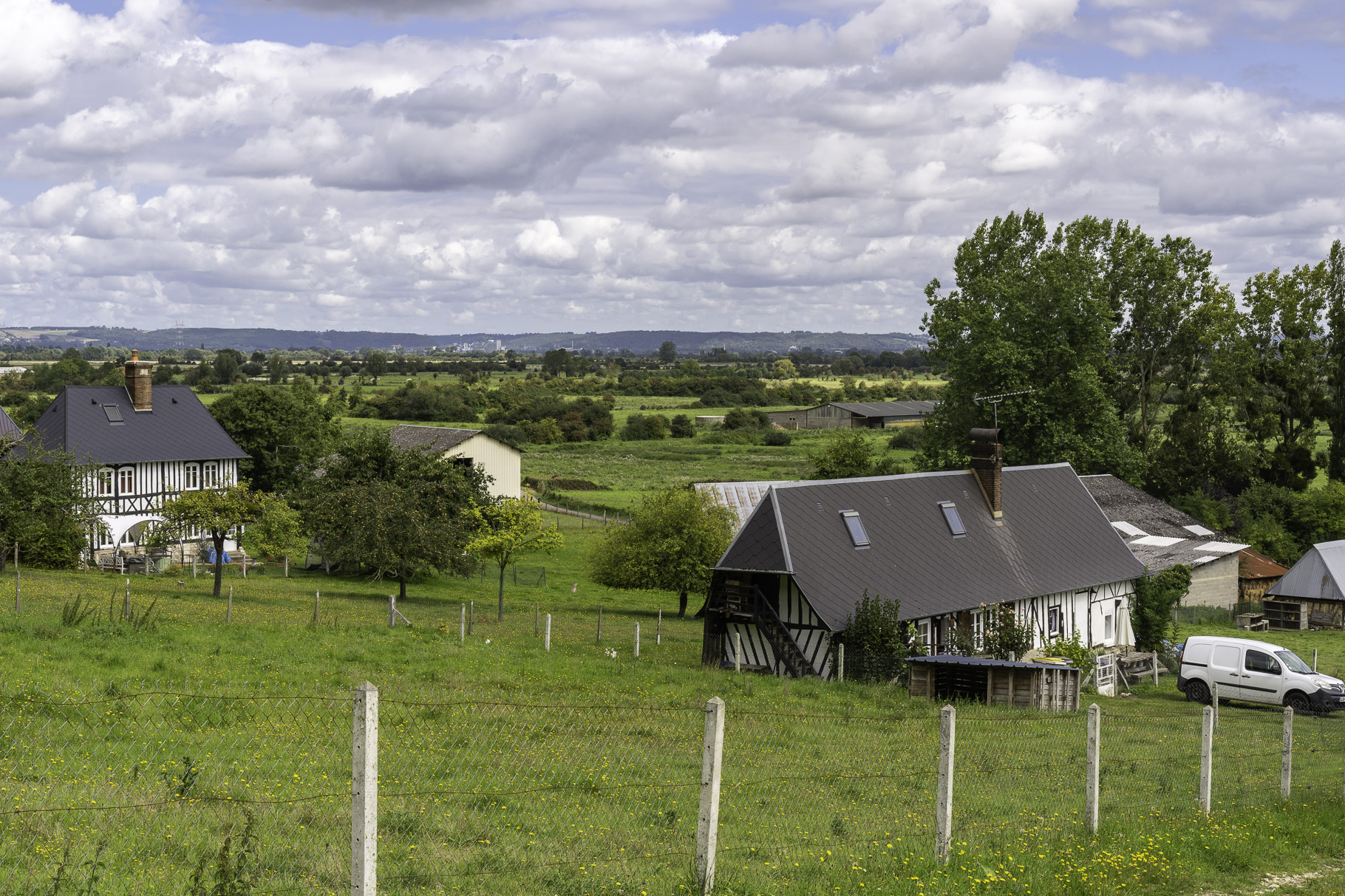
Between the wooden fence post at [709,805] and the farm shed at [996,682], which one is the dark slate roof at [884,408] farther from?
the wooden fence post at [709,805]

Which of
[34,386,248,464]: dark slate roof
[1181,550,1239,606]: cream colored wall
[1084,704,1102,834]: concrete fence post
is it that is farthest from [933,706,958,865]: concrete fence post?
[1181,550,1239,606]: cream colored wall

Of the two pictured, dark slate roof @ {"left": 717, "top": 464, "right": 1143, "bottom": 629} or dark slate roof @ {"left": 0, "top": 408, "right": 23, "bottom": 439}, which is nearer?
dark slate roof @ {"left": 717, "top": 464, "right": 1143, "bottom": 629}

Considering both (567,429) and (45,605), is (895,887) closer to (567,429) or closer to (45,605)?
(45,605)

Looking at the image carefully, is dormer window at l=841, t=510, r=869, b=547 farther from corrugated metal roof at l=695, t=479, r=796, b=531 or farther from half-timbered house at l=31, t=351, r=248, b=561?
half-timbered house at l=31, t=351, r=248, b=561

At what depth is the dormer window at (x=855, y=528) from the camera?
28656mm

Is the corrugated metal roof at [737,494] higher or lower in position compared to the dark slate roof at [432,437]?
lower

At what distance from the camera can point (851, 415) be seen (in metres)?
134

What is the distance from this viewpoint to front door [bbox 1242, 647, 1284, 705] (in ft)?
85.3

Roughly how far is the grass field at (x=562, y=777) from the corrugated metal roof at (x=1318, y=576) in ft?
77.2

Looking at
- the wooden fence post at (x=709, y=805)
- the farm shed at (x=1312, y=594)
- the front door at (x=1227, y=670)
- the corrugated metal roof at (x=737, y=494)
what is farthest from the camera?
the farm shed at (x=1312, y=594)

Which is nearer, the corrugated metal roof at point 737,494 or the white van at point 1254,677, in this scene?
the white van at point 1254,677

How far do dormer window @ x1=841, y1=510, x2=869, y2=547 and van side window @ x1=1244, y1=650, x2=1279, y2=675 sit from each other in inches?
364

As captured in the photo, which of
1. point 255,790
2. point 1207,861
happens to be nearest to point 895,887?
point 1207,861

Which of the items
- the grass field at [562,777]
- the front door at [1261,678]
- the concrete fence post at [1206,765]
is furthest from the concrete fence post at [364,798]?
the front door at [1261,678]
